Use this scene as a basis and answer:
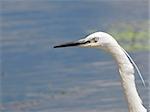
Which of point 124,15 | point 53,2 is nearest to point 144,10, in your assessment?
point 124,15

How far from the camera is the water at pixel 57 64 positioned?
982cm

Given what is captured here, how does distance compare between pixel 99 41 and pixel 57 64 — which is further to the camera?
pixel 57 64

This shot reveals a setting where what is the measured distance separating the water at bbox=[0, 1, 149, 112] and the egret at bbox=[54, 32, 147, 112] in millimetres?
3391

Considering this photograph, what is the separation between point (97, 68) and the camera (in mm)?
11352

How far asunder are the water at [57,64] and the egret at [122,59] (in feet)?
11.1

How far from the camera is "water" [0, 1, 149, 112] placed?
9.82 meters

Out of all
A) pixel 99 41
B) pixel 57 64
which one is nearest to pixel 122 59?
pixel 99 41

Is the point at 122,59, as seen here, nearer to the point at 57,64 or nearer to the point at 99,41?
the point at 99,41

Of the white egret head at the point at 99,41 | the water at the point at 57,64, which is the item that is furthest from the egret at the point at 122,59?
the water at the point at 57,64

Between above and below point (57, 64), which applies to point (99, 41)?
above

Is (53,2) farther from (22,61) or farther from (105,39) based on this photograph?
(105,39)

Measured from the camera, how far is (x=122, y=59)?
5.74m

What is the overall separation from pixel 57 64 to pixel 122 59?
6144mm

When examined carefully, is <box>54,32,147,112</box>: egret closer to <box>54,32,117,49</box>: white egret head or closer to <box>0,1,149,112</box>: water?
<box>54,32,117,49</box>: white egret head
